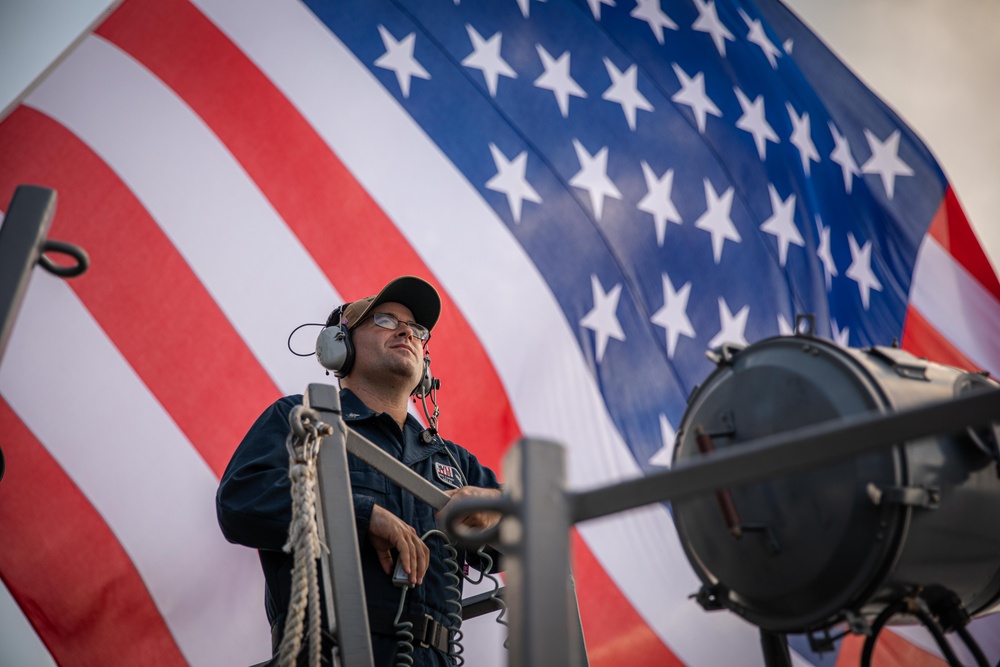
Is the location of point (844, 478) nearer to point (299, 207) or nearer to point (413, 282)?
point (413, 282)

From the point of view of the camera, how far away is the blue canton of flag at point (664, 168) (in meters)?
4.48

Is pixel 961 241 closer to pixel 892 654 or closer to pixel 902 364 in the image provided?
pixel 892 654

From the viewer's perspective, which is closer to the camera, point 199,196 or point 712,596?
point 712,596

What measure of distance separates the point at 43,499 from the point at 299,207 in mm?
1553

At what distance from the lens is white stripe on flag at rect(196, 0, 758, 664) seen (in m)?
4.17

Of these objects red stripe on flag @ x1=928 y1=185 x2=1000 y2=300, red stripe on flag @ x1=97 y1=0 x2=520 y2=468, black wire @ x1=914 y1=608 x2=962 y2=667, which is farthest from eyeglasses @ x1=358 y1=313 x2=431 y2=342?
red stripe on flag @ x1=928 y1=185 x2=1000 y2=300

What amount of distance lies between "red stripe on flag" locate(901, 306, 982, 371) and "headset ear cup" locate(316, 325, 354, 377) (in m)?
→ 3.68

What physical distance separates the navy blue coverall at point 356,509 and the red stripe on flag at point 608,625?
161 centimetres

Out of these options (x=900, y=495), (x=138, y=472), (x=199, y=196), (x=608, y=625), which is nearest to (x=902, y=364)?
(x=900, y=495)

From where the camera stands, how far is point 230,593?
3.54m

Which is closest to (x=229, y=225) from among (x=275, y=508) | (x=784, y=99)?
(x=275, y=508)

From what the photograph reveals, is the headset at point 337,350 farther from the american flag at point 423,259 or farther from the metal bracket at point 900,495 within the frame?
the metal bracket at point 900,495

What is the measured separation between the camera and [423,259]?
423 cm

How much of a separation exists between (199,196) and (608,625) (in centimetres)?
252
